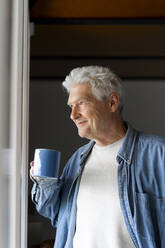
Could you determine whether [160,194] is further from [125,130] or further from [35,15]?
[35,15]

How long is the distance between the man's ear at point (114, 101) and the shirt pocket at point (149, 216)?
0.30 m

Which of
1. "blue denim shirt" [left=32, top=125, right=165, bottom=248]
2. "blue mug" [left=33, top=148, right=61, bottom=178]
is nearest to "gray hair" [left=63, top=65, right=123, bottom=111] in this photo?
"blue denim shirt" [left=32, top=125, right=165, bottom=248]

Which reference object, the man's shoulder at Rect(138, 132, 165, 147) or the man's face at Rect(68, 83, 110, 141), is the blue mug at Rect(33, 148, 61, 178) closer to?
the man's face at Rect(68, 83, 110, 141)

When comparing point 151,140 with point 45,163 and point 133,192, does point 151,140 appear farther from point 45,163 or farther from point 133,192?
point 45,163

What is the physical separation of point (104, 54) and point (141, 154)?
982 millimetres

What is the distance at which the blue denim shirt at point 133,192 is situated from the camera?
1.38 meters

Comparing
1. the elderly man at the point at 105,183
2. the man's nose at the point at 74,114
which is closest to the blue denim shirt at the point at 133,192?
the elderly man at the point at 105,183

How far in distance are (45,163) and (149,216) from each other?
341 mm

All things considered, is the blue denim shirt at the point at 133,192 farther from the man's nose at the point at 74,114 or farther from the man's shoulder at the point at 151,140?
the man's nose at the point at 74,114

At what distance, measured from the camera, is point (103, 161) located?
1.50 m

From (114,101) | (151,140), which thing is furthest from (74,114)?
(151,140)

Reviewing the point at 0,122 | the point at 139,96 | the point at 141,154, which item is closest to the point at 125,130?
the point at 141,154

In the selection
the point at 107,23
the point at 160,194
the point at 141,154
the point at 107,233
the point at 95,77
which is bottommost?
the point at 107,233

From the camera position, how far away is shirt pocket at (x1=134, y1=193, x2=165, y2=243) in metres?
1.37
